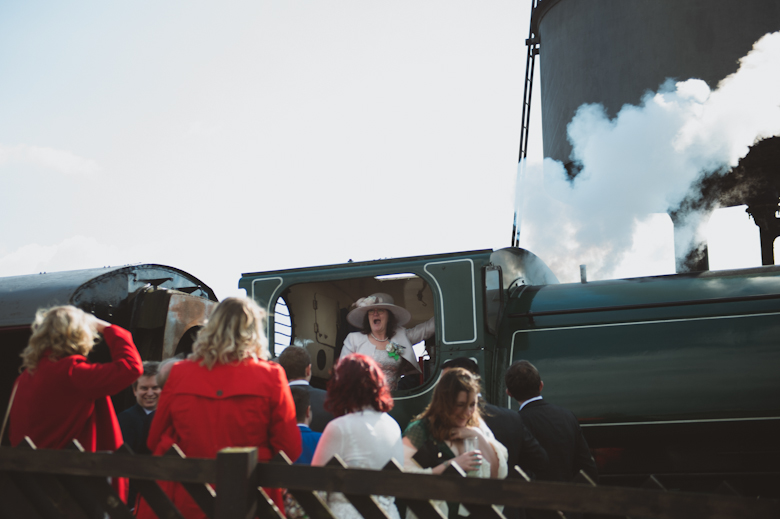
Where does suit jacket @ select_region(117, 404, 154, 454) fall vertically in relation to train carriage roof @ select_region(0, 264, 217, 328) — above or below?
below

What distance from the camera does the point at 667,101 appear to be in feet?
33.5

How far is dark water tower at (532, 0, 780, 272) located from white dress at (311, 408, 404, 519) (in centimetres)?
932

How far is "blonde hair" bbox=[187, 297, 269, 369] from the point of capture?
8.35ft

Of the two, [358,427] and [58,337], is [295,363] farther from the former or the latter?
[58,337]

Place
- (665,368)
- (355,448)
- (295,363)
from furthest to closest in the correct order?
1. (665,368)
2. (295,363)
3. (355,448)

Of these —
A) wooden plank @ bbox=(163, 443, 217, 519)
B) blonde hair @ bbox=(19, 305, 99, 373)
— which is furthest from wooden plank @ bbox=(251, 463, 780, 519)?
blonde hair @ bbox=(19, 305, 99, 373)

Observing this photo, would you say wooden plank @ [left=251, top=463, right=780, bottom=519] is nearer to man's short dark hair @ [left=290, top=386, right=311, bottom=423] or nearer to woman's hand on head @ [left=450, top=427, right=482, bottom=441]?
woman's hand on head @ [left=450, top=427, right=482, bottom=441]

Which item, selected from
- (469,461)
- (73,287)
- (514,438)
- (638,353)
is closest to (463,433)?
(469,461)

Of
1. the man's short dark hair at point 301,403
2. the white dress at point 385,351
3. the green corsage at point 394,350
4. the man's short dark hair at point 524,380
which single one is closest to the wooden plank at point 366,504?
the man's short dark hair at point 301,403

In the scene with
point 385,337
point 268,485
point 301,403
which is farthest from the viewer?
point 385,337

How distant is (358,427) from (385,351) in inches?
112

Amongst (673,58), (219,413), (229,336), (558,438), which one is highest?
(673,58)

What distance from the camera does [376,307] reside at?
5.42m

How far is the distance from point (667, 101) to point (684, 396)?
283 inches
